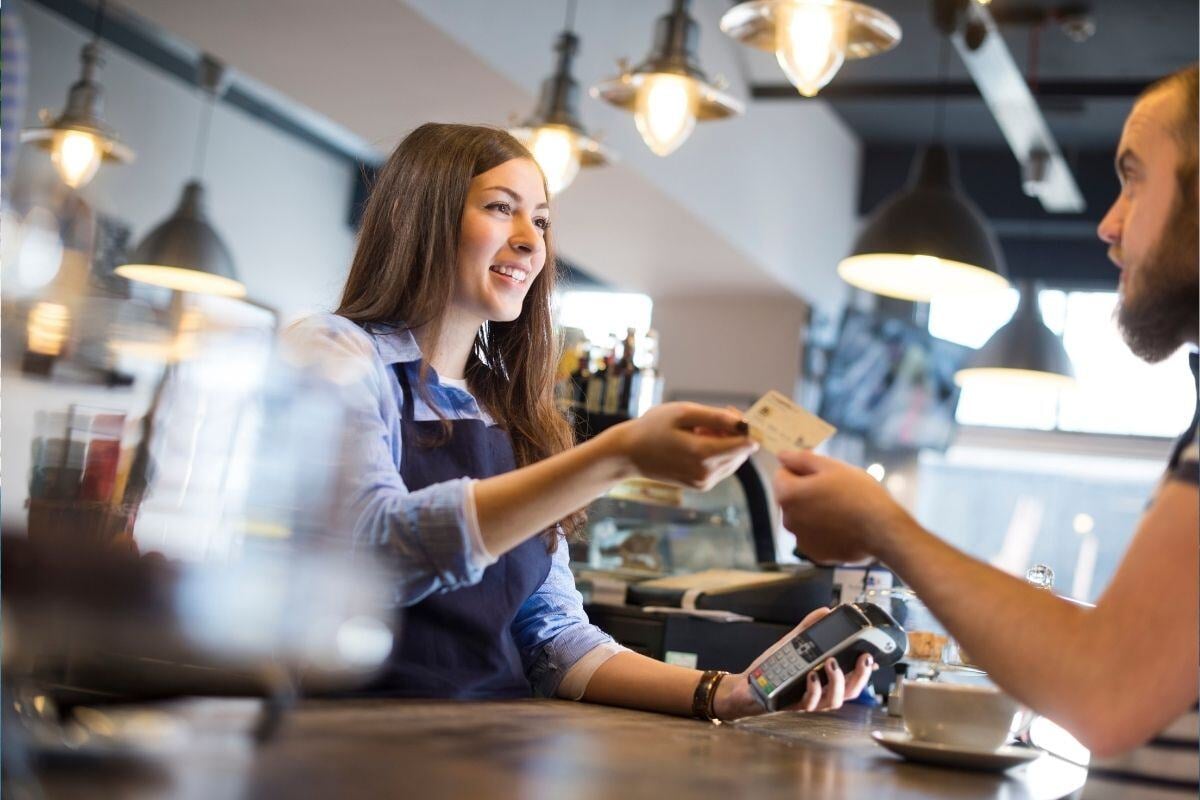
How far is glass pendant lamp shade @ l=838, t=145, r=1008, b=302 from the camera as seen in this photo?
14.3 feet

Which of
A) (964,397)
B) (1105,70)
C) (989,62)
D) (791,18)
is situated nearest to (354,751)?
(791,18)

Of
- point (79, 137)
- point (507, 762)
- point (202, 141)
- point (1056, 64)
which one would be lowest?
point (507, 762)

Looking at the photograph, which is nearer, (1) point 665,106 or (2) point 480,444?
(2) point 480,444

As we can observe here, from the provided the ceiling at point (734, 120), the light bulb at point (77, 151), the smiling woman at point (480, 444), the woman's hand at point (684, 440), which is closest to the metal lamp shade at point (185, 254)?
the ceiling at point (734, 120)

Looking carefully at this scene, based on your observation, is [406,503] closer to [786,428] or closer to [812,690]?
[786,428]

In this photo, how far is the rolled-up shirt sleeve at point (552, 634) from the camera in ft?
6.27

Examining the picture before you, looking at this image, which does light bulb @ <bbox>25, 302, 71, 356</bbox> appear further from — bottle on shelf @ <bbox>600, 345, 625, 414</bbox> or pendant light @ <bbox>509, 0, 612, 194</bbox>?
pendant light @ <bbox>509, 0, 612, 194</bbox>

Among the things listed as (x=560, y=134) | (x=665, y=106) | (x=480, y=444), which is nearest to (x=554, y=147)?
(x=560, y=134)

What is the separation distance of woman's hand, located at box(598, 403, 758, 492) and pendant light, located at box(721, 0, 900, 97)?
193 cm

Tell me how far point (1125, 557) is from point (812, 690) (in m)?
0.53

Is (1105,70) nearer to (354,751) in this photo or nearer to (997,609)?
(997,609)

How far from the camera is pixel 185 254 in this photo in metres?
5.91

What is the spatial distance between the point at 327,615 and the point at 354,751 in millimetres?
150

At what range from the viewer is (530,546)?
184 cm
